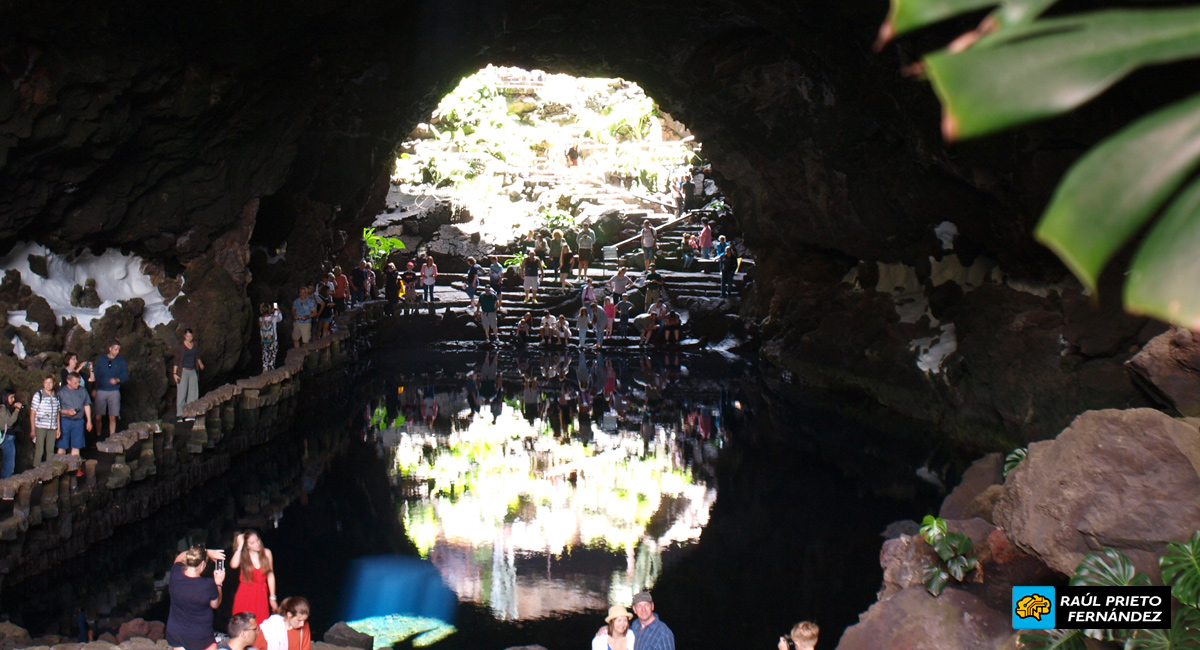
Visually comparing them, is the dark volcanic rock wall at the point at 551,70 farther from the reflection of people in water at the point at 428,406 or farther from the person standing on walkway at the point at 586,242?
the person standing on walkway at the point at 586,242

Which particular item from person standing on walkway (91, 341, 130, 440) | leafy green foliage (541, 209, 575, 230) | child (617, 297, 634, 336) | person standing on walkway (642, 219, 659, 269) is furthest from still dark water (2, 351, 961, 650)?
leafy green foliage (541, 209, 575, 230)

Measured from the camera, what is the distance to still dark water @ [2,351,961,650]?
9656 mm

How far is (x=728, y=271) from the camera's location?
30.2 m

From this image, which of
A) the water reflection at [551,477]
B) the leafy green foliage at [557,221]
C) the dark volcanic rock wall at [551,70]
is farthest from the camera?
the leafy green foliage at [557,221]

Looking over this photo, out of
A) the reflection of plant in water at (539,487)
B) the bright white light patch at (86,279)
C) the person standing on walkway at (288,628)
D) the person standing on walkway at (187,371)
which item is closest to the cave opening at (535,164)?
the reflection of plant in water at (539,487)

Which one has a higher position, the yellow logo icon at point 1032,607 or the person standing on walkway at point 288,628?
the yellow logo icon at point 1032,607

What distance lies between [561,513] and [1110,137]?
39.6 feet

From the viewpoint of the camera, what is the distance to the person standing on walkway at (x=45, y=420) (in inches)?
443

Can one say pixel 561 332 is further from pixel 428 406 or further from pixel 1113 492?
pixel 1113 492

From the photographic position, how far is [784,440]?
17.1m

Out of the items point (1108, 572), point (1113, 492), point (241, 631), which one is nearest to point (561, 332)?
point (1113, 492)

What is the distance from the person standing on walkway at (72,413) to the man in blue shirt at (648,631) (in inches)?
321

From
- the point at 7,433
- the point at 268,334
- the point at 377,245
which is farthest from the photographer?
the point at 377,245

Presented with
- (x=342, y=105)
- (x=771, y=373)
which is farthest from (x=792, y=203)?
(x=342, y=105)
